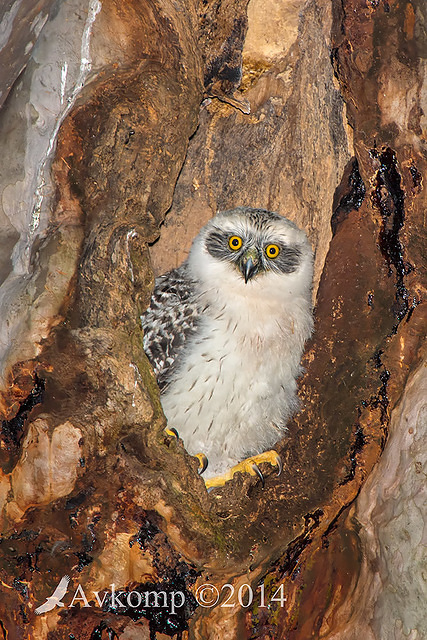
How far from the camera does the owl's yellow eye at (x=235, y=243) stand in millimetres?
5207

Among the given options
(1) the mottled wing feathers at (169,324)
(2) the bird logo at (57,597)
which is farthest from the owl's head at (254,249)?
(2) the bird logo at (57,597)

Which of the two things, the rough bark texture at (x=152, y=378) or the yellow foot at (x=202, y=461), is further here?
the yellow foot at (x=202, y=461)

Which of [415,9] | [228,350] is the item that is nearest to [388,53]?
[415,9]

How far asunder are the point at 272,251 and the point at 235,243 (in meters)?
0.31

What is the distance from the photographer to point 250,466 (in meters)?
5.15

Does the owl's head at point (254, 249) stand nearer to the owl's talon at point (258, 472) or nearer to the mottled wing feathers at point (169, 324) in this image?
the mottled wing feathers at point (169, 324)

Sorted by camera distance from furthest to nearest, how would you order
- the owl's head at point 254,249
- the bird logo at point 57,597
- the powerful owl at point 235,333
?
1. the owl's head at point 254,249
2. the powerful owl at point 235,333
3. the bird logo at point 57,597

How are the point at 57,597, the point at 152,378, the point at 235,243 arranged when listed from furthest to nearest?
the point at 235,243 → the point at 152,378 → the point at 57,597

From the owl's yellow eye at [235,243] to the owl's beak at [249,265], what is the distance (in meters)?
0.15

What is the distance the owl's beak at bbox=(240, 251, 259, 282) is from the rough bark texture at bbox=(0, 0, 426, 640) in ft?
2.34

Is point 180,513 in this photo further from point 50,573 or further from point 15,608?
point 15,608

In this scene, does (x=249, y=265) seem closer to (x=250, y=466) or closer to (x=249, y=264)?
(x=249, y=264)

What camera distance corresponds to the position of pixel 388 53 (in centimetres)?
454

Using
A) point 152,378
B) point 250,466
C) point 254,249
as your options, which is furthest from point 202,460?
point 254,249
